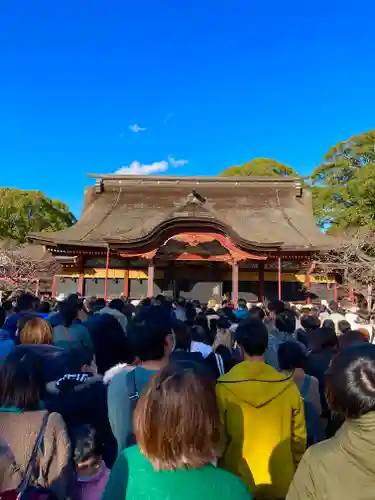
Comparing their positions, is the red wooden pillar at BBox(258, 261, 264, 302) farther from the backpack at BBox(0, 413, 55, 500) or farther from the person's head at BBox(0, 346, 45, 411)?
the backpack at BBox(0, 413, 55, 500)

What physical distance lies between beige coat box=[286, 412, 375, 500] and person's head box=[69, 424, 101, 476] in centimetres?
92

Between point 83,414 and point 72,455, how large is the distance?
1.47 ft

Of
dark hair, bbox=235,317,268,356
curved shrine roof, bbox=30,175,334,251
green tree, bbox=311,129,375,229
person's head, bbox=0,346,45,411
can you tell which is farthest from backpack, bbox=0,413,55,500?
green tree, bbox=311,129,375,229

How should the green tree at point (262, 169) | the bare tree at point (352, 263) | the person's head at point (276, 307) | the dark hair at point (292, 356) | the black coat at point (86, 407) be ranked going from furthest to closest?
1. the green tree at point (262, 169)
2. the bare tree at point (352, 263)
3. the person's head at point (276, 307)
4. the dark hair at point (292, 356)
5. the black coat at point (86, 407)

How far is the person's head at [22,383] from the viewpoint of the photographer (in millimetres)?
2004

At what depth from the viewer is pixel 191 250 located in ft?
51.4

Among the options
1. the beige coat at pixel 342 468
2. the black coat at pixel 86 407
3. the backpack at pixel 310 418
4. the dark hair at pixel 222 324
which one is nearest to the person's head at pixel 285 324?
the dark hair at pixel 222 324

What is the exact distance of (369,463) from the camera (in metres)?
1.47

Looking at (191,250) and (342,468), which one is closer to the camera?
(342,468)

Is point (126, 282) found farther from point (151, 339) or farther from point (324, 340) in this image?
point (151, 339)

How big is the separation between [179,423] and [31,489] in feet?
2.19

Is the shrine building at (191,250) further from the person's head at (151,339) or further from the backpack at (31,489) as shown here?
the backpack at (31,489)

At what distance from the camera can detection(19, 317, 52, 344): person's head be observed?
344 cm

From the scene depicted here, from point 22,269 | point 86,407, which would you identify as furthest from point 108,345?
point 22,269
